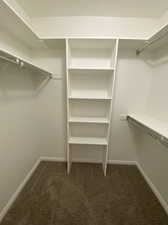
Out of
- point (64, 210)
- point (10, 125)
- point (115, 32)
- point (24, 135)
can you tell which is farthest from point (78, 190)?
point (115, 32)

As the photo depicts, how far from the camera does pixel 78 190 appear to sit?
5.53 feet

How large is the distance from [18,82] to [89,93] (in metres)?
1.04

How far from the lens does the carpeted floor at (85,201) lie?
1.32 meters

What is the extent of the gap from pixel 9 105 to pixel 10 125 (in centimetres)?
24

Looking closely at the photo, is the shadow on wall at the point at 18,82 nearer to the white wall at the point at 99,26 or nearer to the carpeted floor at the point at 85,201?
the white wall at the point at 99,26

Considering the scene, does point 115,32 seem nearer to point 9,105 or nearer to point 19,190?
A: point 9,105

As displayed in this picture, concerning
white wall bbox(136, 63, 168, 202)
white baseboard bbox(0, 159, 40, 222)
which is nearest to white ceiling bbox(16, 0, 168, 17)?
white wall bbox(136, 63, 168, 202)

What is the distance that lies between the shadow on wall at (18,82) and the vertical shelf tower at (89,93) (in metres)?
0.54

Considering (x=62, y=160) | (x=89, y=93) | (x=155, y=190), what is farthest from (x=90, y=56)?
(x=155, y=190)

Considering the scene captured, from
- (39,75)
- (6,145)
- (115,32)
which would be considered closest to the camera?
(6,145)

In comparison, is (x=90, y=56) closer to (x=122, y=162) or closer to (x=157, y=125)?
(x=157, y=125)

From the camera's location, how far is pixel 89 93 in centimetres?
201

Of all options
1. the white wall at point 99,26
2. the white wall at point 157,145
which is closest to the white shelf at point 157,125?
the white wall at point 157,145

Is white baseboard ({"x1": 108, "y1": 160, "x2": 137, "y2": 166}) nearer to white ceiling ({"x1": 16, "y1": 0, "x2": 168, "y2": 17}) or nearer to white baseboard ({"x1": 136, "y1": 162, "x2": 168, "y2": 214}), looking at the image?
white baseboard ({"x1": 136, "y1": 162, "x2": 168, "y2": 214})
